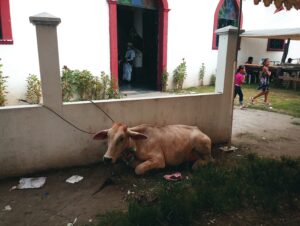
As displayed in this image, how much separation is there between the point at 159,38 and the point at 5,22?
19.5 feet

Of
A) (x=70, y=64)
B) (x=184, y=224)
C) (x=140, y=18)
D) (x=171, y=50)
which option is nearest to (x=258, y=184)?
(x=184, y=224)

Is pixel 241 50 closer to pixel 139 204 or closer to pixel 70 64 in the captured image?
pixel 70 64

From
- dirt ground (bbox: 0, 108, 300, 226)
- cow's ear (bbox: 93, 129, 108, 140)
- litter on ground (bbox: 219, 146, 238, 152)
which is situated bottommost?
dirt ground (bbox: 0, 108, 300, 226)

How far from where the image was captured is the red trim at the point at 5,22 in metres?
7.52

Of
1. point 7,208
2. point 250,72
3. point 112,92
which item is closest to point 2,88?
point 112,92

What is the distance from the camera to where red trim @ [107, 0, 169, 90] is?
954 centimetres

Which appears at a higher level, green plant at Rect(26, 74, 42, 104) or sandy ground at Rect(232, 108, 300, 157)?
green plant at Rect(26, 74, 42, 104)

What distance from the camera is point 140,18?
12.9 metres

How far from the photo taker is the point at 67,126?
450cm

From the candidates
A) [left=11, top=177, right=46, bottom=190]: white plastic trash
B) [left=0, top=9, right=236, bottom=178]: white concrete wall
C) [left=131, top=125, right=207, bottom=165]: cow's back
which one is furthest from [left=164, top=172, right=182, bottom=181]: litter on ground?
[left=11, top=177, right=46, bottom=190]: white plastic trash

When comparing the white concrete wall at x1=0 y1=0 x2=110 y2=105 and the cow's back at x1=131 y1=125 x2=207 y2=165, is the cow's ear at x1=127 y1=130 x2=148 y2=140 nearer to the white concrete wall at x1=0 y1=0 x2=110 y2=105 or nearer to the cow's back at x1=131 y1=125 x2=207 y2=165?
the cow's back at x1=131 y1=125 x2=207 y2=165

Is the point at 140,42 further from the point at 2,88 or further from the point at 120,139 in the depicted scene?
the point at 120,139

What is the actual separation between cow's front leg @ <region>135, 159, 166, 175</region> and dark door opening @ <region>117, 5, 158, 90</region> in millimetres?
7670

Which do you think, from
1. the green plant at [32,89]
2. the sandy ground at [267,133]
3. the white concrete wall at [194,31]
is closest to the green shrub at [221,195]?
the sandy ground at [267,133]
